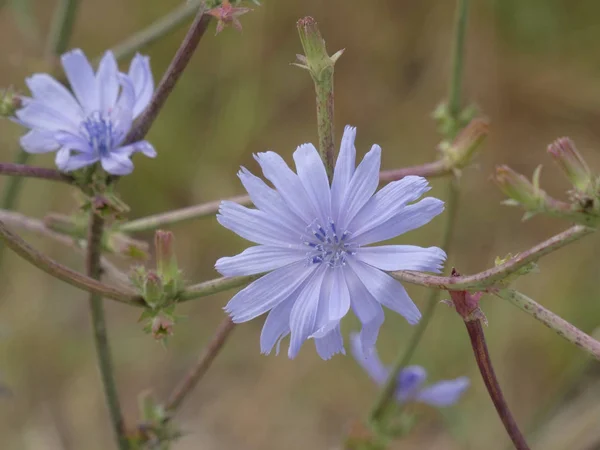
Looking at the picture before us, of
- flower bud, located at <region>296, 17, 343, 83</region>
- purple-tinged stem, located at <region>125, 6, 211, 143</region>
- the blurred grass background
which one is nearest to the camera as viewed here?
flower bud, located at <region>296, 17, 343, 83</region>

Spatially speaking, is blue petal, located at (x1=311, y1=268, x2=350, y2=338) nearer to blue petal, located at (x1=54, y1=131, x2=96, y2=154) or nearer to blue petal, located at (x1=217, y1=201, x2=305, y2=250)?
blue petal, located at (x1=217, y1=201, x2=305, y2=250)

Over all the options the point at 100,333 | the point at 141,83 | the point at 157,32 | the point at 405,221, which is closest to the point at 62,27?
the point at 157,32

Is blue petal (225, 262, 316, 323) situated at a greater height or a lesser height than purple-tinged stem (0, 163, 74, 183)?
lesser

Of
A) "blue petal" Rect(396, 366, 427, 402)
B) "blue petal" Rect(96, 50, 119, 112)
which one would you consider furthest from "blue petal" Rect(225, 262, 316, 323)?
"blue petal" Rect(396, 366, 427, 402)

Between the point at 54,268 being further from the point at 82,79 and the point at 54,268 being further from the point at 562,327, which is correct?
the point at 562,327

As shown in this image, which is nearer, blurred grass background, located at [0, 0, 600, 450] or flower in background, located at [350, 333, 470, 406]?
flower in background, located at [350, 333, 470, 406]

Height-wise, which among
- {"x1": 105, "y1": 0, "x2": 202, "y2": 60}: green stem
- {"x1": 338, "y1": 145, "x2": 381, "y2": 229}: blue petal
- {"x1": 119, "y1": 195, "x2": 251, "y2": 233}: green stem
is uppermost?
{"x1": 105, "y1": 0, "x2": 202, "y2": 60}: green stem

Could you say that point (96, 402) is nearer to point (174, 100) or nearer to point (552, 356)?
point (174, 100)

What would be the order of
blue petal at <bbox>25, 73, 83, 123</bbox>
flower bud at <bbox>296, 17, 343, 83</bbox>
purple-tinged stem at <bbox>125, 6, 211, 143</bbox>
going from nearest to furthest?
1. flower bud at <bbox>296, 17, 343, 83</bbox>
2. purple-tinged stem at <bbox>125, 6, 211, 143</bbox>
3. blue petal at <bbox>25, 73, 83, 123</bbox>
